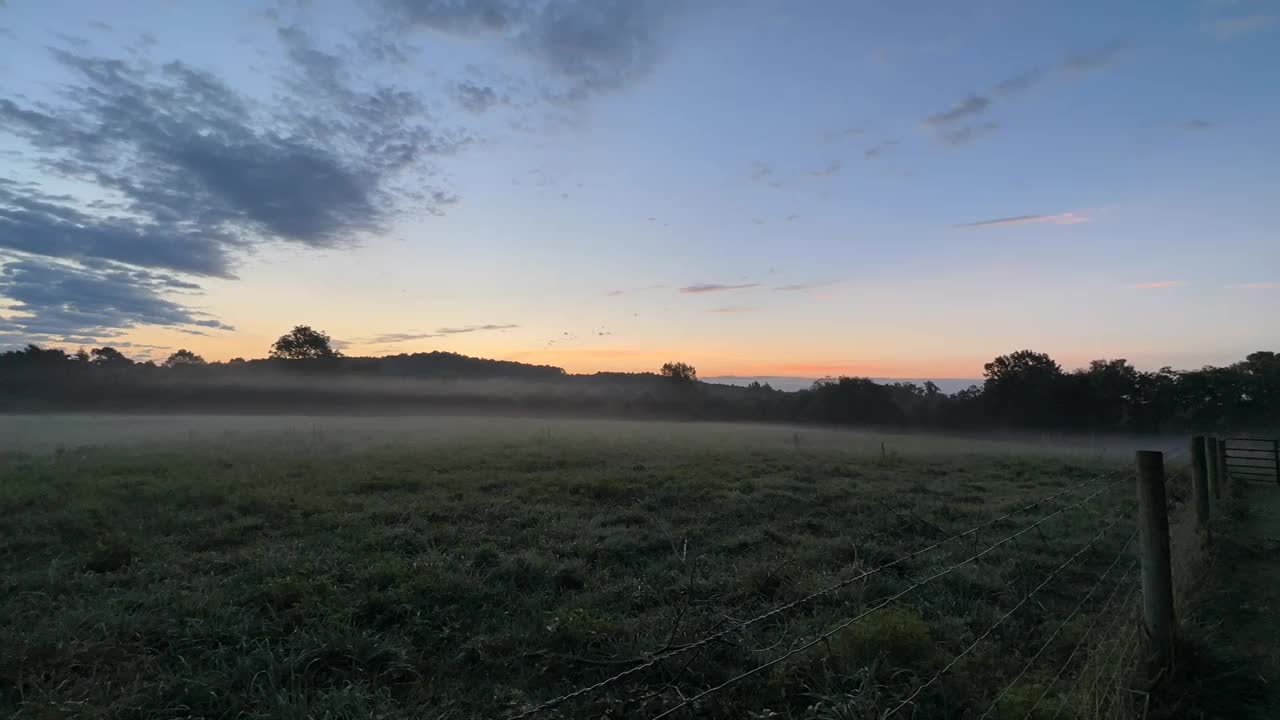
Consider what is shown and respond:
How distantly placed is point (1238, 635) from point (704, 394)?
233 ft

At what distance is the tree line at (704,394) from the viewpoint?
1866 inches

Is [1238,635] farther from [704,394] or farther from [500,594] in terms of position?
[704,394]

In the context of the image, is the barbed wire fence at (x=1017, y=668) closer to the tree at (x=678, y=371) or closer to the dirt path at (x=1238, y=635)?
the dirt path at (x=1238, y=635)

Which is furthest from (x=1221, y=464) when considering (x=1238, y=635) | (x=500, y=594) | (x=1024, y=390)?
(x=1024, y=390)

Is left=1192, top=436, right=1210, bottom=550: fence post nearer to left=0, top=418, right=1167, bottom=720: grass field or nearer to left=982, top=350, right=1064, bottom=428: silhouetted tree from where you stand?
left=0, top=418, right=1167, bottom=720: grass field

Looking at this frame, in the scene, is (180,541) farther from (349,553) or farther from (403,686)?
(403,686)

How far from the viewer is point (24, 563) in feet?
26.5

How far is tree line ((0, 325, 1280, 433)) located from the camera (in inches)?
1866

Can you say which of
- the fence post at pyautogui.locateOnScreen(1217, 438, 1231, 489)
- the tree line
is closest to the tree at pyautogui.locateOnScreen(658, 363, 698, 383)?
the tree line

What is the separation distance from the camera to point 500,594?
7.34 meters

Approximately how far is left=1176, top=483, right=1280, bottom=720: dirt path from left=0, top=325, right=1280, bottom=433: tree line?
4706 centimetres

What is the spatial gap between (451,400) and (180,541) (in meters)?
63.4

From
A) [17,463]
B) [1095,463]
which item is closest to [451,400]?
[17,463]

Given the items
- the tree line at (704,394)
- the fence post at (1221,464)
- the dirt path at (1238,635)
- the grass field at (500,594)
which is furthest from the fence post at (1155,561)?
the tree line at (704,394)
